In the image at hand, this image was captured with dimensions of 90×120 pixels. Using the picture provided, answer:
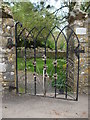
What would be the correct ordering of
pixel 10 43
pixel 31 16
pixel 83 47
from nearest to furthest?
1. pixel 10 43
2. pixel 83 47
3. pixel 31 16

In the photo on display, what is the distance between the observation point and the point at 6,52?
287cm

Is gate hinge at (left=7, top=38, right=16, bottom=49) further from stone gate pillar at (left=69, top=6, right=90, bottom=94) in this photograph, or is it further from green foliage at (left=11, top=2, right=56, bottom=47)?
green foliage at (left=11, top=2, right=56, bottom=47)

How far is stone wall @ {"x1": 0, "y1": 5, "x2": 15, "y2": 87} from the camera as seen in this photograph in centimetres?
283

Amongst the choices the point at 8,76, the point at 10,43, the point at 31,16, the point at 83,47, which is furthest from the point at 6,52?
the point at 31,16

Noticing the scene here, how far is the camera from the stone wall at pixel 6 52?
9.30ft

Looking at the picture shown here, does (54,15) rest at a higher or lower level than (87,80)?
higher

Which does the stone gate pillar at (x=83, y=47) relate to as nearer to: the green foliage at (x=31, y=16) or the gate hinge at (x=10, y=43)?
the gate hinge at (x=10, y=43)

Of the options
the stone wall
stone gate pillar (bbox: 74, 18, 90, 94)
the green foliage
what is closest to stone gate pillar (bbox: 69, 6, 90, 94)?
stone gate pillar (bbox: 74, 18, 90, 94)

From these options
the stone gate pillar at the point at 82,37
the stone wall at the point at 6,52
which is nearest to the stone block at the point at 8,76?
the stone wall at the point at 6,52

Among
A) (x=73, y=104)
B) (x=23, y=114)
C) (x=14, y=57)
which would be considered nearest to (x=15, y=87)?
(x=14, y=57)

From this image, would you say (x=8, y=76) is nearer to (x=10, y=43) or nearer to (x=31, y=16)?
(x=10, y=43)

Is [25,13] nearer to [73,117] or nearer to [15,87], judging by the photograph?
[15,87]

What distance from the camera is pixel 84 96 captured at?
2994 millimetres

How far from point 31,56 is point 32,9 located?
2567 millimetres
